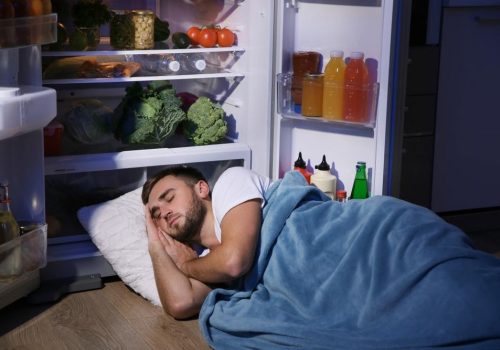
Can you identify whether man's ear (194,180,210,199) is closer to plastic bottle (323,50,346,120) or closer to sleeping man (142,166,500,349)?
sleeping man (142,166,500,349)

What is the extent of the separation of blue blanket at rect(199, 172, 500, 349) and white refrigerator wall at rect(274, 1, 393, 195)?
456 millimetres

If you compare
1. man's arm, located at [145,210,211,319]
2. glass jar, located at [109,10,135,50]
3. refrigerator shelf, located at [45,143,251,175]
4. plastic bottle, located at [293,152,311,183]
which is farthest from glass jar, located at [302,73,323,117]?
man's arm, located at [145,210,211,319]

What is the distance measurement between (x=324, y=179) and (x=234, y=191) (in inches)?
23.0

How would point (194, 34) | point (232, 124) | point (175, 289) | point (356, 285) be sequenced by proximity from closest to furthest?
point (356, 285)
point (175, 289)
point (194, 34)
point (232, 124)

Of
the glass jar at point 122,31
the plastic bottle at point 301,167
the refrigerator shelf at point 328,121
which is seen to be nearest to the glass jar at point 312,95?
the refrigerator shelf at point 328,121

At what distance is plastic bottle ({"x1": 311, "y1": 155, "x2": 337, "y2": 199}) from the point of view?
3.03 metres

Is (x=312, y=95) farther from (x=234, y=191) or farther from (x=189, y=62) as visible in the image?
(x=234, y=191)

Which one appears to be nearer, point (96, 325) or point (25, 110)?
point (25, 110)

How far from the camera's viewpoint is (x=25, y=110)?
7.62ft

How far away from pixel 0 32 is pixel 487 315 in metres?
1.52

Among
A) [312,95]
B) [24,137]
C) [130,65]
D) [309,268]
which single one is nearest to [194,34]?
[130,65]

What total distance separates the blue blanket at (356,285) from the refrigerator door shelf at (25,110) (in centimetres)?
75

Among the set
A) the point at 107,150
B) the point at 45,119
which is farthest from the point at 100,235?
the point at 45,119

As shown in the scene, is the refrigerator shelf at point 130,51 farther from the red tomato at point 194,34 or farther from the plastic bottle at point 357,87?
the plastic bottle at point 357,87
